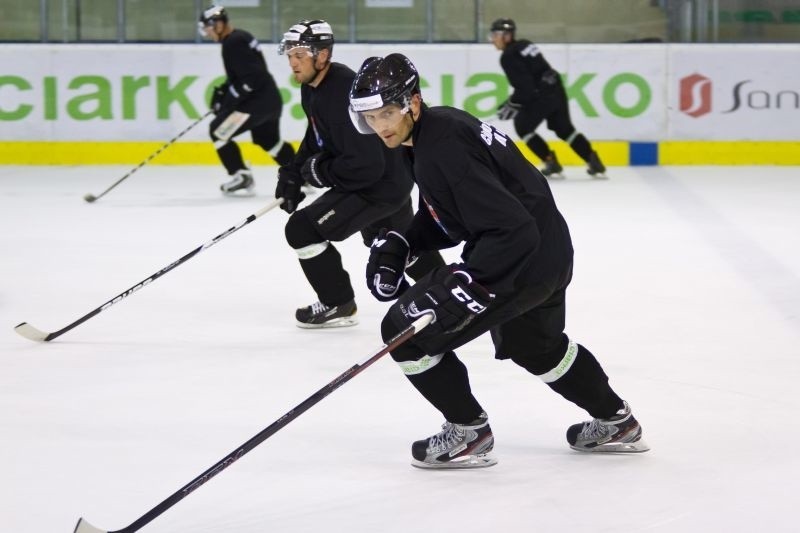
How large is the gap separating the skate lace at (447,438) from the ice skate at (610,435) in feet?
0.96

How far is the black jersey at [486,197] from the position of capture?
2.78m

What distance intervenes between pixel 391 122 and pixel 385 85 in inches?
3.2

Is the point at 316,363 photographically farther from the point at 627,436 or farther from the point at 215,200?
the point at 215,200

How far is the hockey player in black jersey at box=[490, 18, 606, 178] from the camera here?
869 cm

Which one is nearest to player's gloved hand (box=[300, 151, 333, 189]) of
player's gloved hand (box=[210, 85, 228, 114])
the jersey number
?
the jersey number

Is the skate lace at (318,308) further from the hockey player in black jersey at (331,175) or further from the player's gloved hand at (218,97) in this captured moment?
the player's gloved hand at (218,97)

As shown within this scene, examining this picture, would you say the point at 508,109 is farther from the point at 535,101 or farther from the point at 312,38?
the point at 312,38

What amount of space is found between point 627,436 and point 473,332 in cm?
53

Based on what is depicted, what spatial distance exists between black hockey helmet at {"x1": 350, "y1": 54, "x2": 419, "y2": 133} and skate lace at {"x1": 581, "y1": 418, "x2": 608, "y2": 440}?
0.91m

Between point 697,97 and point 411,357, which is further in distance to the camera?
point 697,97

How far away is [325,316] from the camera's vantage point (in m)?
4.75

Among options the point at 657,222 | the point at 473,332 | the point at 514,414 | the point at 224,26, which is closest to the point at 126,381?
the point at 514,414

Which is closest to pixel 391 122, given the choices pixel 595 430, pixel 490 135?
pixel 490 135

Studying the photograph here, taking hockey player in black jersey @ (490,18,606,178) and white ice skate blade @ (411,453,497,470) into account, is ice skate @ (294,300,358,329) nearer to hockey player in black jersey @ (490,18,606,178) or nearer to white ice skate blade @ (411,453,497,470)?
white ice skate blade @ (411,453,497,470)
